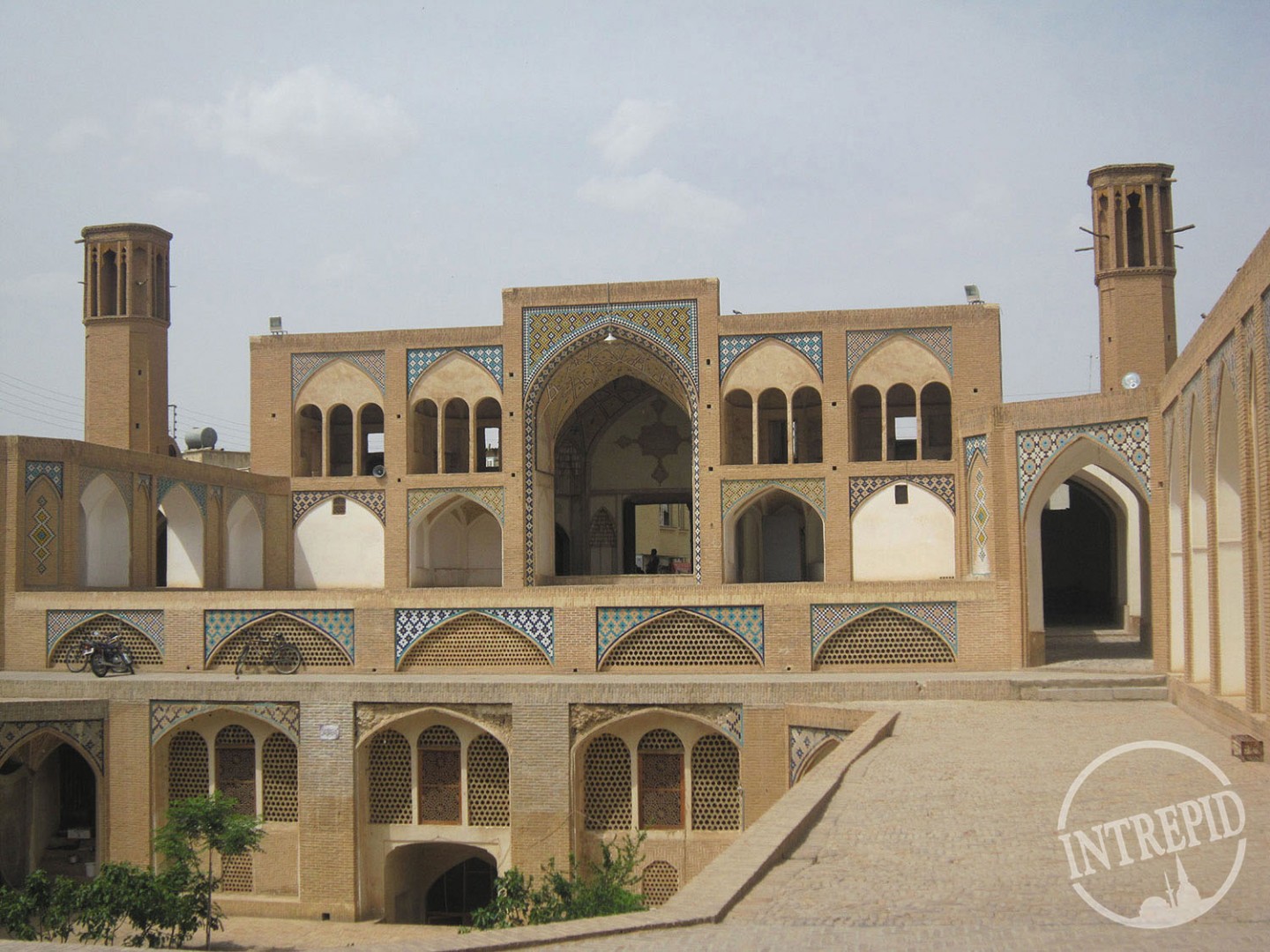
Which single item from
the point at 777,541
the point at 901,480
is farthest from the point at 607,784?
the point at 777,541

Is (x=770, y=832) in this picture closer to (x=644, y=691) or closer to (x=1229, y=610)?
(x=1229, y=610)

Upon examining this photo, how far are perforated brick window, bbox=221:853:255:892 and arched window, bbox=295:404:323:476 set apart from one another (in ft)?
26.5

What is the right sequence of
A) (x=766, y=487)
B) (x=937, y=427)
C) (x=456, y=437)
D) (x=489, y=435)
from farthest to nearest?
(x=489, y=435) → (x=456, y=437) → (x=937, y=427) → (x=766, y=487)

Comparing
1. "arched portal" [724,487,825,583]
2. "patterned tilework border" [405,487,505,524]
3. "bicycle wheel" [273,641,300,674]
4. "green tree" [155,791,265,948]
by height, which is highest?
"patterned tilework border" [405,487,505,524]

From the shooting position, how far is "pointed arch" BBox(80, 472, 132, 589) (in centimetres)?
1728

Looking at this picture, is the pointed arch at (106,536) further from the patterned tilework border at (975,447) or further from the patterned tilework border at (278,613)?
the patterned tilework border at (975,447)

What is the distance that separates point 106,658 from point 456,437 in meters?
8.80

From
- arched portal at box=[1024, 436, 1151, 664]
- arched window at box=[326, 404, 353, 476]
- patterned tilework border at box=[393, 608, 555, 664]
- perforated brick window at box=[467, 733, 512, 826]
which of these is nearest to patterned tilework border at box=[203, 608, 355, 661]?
patterned tilework border at box=[393, 608, 555, 664]

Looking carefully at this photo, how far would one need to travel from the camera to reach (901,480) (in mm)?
18703

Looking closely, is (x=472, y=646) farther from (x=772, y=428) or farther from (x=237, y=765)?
(x=772, y=428)

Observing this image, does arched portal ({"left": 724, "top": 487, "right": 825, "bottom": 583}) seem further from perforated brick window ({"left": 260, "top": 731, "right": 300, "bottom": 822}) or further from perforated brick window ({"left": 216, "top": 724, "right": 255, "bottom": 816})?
perforated brick window ({"left": 216, "top": 724, "right": 255, "bottom": 816})

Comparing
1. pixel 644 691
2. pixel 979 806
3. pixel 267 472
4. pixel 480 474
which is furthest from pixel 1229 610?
pixel 267 472

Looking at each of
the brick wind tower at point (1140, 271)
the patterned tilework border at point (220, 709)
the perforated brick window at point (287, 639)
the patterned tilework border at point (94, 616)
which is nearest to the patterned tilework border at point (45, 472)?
the patterned tilework border at point (94, 616)

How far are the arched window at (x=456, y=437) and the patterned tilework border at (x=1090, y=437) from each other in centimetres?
1001
